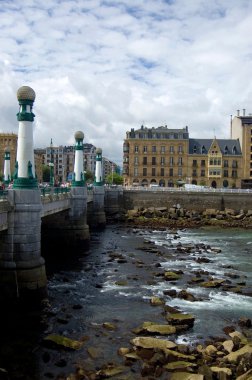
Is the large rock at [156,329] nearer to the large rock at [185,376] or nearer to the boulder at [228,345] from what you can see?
the boulder at [228,345]

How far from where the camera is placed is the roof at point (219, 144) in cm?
11144

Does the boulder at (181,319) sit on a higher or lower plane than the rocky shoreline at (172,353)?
higher

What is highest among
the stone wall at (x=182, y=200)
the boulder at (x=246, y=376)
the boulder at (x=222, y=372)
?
the stone wall at (x=182, y=200)

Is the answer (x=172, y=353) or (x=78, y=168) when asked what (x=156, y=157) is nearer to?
(x=78, y=168)

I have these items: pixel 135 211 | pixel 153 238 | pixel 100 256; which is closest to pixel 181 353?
pixel 100 256

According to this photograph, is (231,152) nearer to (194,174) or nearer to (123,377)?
(194,174)

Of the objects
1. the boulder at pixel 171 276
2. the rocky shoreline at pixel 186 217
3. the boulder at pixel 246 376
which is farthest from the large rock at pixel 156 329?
the rocky shoreline at pixel 186 217

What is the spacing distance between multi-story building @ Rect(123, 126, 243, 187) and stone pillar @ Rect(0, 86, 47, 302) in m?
87.3

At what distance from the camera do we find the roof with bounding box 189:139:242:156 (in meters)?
111

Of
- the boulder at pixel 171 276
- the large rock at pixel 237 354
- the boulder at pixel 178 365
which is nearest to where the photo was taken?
the boulder at pixel 178 365

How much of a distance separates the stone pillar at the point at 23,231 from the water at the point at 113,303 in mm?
1549

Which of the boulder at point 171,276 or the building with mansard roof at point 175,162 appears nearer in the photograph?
the boulder at point 171,276

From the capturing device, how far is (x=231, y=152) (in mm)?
111438

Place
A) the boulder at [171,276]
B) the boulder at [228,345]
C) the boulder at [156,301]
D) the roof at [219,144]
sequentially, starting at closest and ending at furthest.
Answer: the boulder at [228,345] < the boulder at [156,301] < the boulder at [171,276] < the roof at [219,144]
